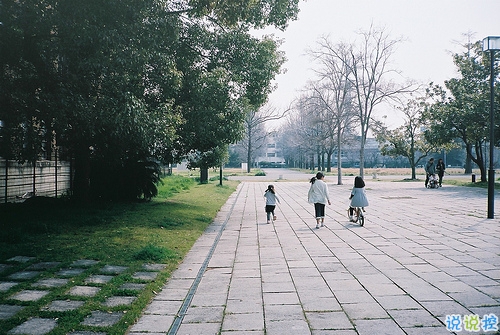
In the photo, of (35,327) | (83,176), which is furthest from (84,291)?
(83,176)

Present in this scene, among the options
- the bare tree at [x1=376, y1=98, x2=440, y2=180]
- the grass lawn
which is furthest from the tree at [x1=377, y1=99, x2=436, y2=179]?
the grass lawn

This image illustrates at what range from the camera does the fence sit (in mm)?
12375

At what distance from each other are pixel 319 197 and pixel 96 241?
5.42 m

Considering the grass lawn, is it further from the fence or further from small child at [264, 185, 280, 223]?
small child at [264, 185, 280, 223]

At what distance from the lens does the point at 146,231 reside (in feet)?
30.8

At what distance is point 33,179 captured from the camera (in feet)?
46.5

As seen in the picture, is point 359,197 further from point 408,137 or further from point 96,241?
point 408,137

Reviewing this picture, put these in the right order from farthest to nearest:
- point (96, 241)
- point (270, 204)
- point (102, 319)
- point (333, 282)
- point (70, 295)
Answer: point (270, 204), point (96, 241), point (333, 282), point (70, 295), point (102, 319)

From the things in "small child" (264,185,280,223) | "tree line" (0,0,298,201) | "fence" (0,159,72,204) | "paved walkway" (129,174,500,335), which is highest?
"tree line" (0,0,298,201)

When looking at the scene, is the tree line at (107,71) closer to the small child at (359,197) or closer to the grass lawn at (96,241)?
the grass lawn at (96,241)

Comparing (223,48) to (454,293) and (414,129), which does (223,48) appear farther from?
(414,129)

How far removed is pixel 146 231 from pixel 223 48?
6.22m

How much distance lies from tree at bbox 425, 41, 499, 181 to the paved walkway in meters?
15.9

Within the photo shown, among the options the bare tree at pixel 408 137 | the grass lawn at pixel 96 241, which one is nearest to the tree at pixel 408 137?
the bare tree at pixel 408 137
